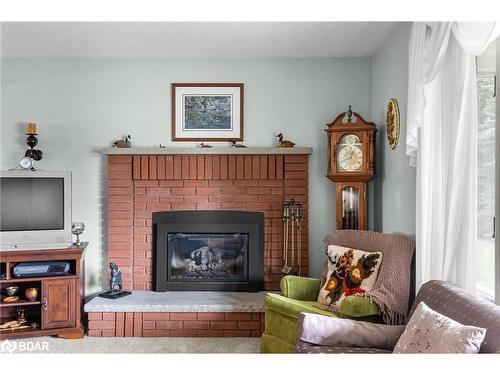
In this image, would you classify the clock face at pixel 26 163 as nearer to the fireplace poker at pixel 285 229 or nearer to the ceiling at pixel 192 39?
the ceiling at pixel 192 39

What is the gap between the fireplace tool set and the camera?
4.20 m

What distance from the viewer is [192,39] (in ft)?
12.4

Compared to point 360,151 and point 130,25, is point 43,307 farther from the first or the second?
point 360,151

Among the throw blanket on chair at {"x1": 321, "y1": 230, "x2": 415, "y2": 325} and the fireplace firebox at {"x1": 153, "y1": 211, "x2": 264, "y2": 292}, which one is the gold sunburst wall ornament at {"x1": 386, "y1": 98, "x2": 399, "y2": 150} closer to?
the throw blanket on chair at {"x1": 321, "y1": 230, "x2": 415, "y2": 325}

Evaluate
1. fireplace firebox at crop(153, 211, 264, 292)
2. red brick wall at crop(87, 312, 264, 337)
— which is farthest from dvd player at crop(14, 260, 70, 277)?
fireplace firebox at crop(153, 211, 264, 292)

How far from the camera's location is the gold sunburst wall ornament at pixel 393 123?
3.52m

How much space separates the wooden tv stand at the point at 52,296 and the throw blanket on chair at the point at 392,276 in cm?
239

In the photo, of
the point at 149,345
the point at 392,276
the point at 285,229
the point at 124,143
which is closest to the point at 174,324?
the point at 149,345

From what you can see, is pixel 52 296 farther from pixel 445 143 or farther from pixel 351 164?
pixel 445 143

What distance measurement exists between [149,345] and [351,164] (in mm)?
2258

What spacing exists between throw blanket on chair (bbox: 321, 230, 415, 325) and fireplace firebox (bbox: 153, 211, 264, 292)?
1208 millimetres

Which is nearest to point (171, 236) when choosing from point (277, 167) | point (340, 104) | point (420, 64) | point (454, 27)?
point (277, 167)

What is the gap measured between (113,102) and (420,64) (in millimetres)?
2860

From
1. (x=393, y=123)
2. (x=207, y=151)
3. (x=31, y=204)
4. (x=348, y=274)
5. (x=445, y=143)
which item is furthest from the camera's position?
(x=207, y=151)
